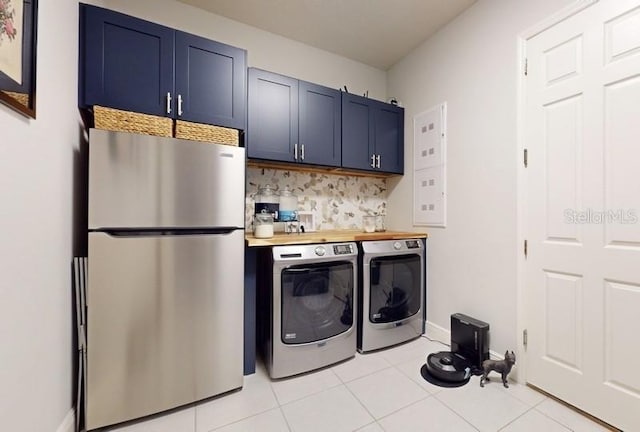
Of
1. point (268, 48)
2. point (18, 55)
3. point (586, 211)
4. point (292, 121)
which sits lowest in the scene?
point (586, 211)

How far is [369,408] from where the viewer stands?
4.96 ft

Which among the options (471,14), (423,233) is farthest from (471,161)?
(471,14)

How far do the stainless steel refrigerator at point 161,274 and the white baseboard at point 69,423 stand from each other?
8 centimetres

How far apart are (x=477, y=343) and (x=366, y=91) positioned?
2738 millimetres

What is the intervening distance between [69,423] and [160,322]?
591 mm

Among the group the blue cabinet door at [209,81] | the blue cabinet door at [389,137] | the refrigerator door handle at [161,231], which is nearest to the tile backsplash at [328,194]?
the blue cabinet door at [389,137]

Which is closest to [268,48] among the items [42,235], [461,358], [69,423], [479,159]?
[479,159]

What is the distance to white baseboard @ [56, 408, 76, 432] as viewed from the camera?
123cm

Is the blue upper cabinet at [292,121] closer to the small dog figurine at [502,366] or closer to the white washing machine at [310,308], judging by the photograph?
the white washing machine at [310,308]

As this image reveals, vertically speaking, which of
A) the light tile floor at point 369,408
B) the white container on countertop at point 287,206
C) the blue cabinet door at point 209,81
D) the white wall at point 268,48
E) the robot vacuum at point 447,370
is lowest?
the light tile floor at point 369,408

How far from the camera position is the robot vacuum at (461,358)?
5.76ft

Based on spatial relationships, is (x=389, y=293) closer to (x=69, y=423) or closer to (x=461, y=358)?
(x=461, y=358)

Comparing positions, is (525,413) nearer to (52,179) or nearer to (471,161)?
(471,161)

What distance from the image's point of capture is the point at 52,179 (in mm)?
1182
